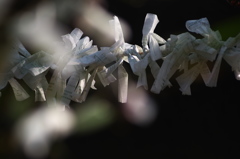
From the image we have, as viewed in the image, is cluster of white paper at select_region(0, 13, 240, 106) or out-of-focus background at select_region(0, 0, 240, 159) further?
out-of-focus background at select_region(0, 0, 240, 159)

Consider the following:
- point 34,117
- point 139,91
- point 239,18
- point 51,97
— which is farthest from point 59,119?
point 239,18

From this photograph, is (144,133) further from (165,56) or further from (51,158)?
(165,56)

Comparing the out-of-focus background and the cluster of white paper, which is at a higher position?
the cluster of white paper

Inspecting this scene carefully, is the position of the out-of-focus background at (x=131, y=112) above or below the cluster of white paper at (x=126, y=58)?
below

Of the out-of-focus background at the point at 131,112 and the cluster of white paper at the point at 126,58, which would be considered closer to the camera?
the cluster of white paper at the point at 126,58

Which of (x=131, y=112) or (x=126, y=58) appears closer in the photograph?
(x=126, y=58)
